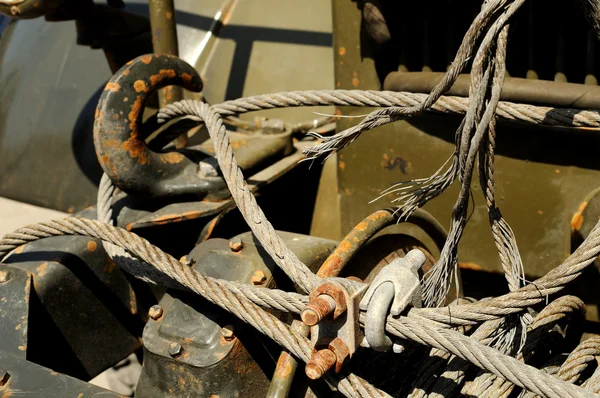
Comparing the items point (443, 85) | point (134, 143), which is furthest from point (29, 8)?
point (443, 85)

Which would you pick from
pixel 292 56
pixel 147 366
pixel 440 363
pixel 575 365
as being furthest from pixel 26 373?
pixel 292 56

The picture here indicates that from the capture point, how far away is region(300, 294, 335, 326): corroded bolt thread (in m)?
1.08

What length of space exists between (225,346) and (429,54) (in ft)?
2.93

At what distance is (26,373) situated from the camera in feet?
4.77

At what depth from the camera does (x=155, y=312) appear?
1.44m

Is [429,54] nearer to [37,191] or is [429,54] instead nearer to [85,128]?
[85,128]

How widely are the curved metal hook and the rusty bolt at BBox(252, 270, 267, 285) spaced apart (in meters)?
0.37

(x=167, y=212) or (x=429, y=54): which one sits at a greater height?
(x=429, y=54)

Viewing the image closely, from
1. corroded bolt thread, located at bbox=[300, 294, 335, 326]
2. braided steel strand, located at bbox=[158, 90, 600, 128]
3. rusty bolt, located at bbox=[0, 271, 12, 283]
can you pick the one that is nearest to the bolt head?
corroded bolt thread, located at bbox=[300, 294, 335, 326]

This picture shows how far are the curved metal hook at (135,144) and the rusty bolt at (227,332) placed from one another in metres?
0.45

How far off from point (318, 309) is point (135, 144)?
776mm

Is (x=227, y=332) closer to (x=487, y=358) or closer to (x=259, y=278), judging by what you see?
(x=259, y=278)

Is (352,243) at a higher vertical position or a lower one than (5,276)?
higher

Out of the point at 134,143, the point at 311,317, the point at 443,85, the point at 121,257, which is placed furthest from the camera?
the point at 134,143
